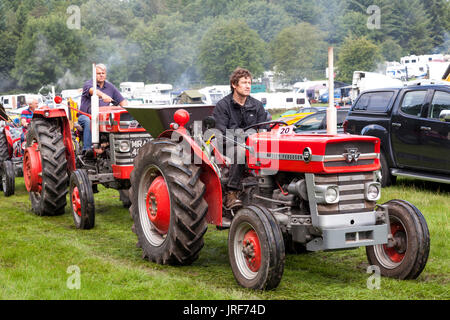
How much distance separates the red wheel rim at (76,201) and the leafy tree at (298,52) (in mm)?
58319

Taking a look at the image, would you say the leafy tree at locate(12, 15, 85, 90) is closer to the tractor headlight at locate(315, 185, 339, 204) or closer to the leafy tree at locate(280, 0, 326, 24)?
the leafy tree at locate(280, 0, 326, 24)

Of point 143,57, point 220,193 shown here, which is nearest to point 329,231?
point 220,193

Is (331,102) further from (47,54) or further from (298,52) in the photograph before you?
(298,52)

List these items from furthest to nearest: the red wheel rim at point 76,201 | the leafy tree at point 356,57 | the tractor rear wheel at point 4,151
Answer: the leafy tree at point 356,57 < the tractor rear wheel at point 4,151 < the red wheel rim at point 76,201

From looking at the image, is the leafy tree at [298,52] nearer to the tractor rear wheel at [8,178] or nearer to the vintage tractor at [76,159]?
the tractor rear wheel at [8,178]

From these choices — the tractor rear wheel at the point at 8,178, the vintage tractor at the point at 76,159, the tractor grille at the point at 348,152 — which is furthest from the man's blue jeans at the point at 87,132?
the tractor grille at the point at 348,152

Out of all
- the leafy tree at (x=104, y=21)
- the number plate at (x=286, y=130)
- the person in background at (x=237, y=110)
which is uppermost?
the leafy tree at (x=104, y=21)

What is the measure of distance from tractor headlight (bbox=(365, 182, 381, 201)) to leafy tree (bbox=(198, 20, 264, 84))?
179ft

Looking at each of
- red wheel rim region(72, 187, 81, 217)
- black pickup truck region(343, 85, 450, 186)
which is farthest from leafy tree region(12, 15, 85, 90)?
red wheel rim region(72, 187, 81, 217)

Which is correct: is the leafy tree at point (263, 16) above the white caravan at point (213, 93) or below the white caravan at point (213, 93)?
above

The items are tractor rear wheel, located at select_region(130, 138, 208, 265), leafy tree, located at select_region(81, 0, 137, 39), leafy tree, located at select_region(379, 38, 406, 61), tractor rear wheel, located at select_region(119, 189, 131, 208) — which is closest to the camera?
tractor rear wheel, located at select_region(130, 138, 208, 265)

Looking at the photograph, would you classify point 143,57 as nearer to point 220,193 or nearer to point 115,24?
point 115,24

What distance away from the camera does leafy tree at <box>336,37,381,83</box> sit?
59.8m

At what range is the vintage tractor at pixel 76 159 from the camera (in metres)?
7.85
